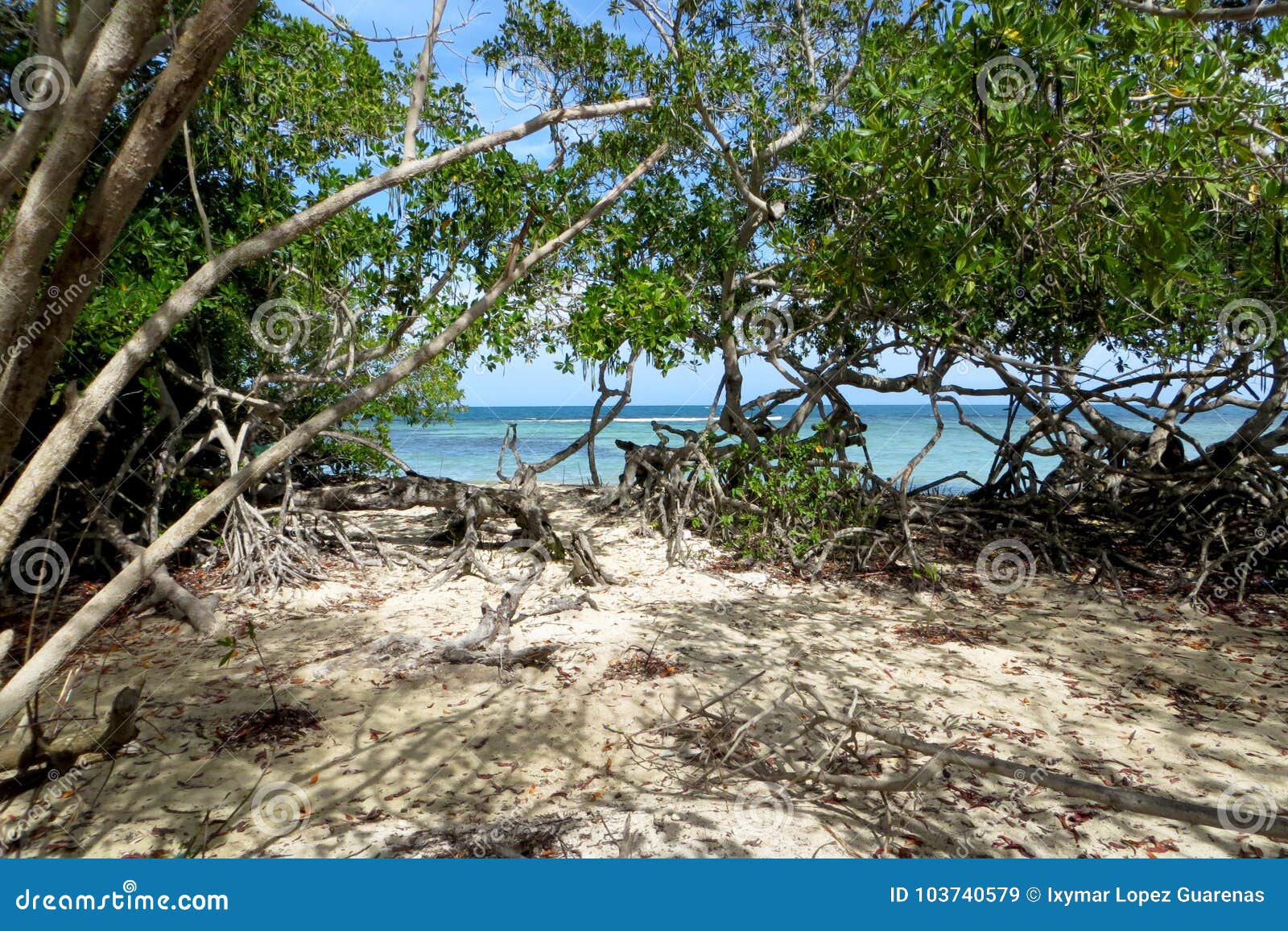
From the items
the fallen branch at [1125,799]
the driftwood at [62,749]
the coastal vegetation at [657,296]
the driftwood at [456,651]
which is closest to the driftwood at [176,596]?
the coastal vegetation at [657,296]

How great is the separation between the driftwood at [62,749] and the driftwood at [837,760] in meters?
2.37

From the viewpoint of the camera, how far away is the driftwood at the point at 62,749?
3.28m

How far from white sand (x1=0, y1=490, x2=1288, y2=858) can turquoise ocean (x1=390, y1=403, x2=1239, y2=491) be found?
44.0ft

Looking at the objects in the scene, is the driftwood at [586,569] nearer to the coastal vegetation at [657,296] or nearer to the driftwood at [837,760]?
the coastal vegetation at [657,296]

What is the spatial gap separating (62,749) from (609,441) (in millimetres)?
37448

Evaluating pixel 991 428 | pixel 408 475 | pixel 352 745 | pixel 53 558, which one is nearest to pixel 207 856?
pixel 352 745

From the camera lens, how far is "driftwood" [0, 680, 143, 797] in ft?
10.8

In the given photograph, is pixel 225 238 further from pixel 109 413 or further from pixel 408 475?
pixel 408 475

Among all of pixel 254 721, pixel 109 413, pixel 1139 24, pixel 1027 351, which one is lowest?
pixel 254 721

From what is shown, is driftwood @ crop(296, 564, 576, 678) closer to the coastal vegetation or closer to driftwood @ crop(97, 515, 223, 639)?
the coastal vegetation

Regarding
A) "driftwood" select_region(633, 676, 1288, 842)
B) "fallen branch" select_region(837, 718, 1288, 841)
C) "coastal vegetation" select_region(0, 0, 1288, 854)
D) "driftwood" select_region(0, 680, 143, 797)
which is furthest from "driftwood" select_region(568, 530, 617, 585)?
"fallen branch" select_region(837, 718, 1288, 841)

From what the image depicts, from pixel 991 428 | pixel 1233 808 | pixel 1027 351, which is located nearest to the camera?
pixel 1233 808

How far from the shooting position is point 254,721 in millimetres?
4086
